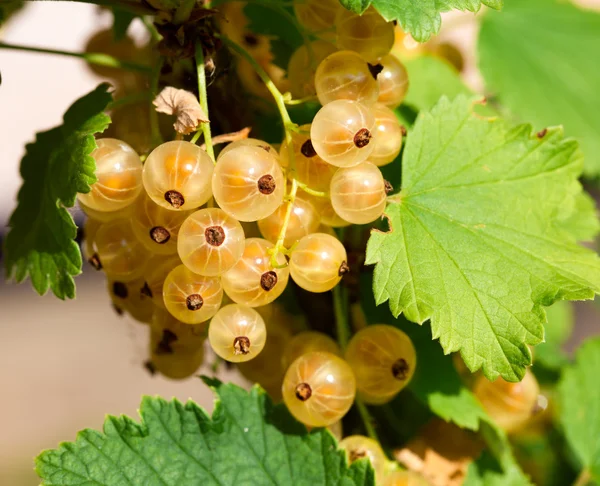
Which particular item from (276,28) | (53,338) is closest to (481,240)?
(276,28)

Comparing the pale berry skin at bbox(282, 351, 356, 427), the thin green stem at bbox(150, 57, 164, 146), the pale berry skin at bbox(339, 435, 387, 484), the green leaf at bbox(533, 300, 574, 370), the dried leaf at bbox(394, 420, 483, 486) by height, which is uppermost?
the thin green stem at bbox(150, 57, 164, 146)

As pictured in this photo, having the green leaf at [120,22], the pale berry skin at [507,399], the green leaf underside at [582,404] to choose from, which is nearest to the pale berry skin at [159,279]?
the green leaf at [120,22]

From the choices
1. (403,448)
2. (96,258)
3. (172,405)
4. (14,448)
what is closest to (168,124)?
(96,258)

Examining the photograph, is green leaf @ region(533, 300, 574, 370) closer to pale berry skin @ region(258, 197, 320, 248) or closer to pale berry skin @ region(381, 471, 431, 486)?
pale berry skin @ region(381, 471, 431, 486)

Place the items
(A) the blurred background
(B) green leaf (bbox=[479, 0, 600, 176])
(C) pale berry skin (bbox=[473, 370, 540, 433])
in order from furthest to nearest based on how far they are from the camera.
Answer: (A) the blurred background, (B) green leaf (bbox=[479, 0, 600, 176]), (C) pale berry skin (bbox=[473, 370, 540, 433])

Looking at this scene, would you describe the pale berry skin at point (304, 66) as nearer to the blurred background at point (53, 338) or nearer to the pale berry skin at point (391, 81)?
the pale berry skin at point (391, 81)

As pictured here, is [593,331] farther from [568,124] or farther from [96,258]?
[96,258]

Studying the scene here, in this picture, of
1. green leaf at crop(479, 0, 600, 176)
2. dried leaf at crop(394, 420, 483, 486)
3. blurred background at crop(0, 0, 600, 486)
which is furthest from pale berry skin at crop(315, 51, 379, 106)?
blurred background at crop(0, 0, 600, 486)
